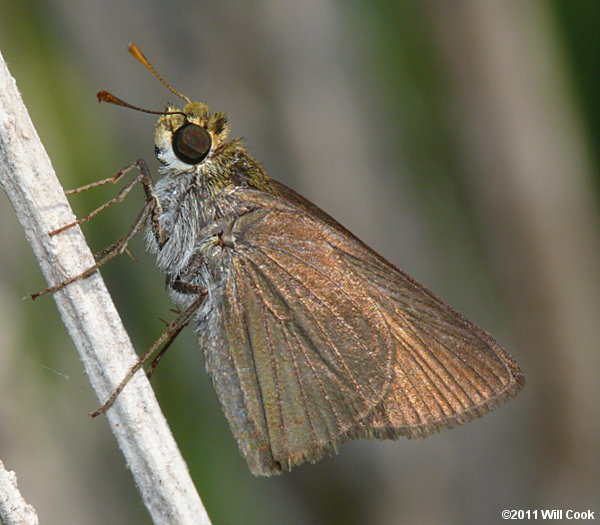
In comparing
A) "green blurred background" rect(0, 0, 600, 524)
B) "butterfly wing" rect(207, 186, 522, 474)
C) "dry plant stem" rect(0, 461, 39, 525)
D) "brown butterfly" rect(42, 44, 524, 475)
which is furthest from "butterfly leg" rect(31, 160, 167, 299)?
"green blurred background" rect(0, 0, 600, 524)

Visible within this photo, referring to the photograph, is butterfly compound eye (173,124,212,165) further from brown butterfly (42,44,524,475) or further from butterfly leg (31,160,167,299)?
butterfly leg (31,160,167,299)

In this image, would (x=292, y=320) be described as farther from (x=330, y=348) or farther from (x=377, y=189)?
(x=377, y=189)

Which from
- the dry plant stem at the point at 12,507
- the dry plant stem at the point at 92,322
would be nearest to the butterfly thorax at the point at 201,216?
the dry plant stem at the point at 92,322

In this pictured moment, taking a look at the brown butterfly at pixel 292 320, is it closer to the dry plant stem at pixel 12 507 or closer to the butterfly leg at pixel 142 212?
the butterfly leg at pixel 142 212

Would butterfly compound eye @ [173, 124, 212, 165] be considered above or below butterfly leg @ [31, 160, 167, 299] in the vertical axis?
above

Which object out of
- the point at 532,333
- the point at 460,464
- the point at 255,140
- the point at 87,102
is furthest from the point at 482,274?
the point at 87,102

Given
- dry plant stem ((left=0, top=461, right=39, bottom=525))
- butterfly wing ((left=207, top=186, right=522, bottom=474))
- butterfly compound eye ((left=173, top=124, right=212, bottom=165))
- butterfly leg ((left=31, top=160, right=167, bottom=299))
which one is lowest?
dry plant stem ((left=0, top=461, right=39, bottom=525))
